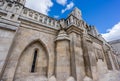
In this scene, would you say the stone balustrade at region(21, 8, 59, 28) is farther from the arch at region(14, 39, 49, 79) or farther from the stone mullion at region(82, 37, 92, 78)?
the stone mullion at region(82, 37, 92, 78)

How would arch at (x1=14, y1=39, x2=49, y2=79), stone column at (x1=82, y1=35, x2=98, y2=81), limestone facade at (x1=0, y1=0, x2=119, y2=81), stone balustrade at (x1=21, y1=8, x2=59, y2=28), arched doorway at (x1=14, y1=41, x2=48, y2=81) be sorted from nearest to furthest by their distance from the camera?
limestone facade at (x1=0, y1=0, x2=119, y2=81), arched doorway at (x1=14, y1=41, x2=48, y2=81), arch at (x1=14, y1=39, x2=49, y2=79), stone column at (x1=82, y1=35, x2=98, y2=81), stone balustrade at (x1=21, y1=8, x2=59, y2=28)

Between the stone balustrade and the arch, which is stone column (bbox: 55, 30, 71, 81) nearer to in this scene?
the arch

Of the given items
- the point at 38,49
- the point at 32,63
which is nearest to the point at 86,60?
the point at 38,49

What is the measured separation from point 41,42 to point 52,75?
6.69 ft

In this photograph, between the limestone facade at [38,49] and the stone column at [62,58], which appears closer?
the limestone facade at [38,49]

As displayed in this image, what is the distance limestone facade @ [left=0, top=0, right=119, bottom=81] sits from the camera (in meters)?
3.37

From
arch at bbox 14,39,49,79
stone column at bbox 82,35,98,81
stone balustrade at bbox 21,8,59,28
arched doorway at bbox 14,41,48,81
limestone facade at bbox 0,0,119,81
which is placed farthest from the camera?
stone balustrade at bbox 21,8,59,28

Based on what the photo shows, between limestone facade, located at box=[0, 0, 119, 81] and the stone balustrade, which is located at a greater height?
the stone balustrade

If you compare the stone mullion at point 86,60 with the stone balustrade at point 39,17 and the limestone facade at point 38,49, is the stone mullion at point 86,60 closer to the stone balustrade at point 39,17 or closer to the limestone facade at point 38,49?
the limestone facade at point 38,49

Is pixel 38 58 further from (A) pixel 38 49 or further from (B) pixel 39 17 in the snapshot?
(B) pixel 39 17

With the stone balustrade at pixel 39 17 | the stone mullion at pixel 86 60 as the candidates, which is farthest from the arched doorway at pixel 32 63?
the stone mullion at pixel 86 60

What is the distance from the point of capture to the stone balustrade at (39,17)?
4602mm

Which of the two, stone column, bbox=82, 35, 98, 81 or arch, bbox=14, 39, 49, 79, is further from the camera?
stone column, bbox=82, 35, 98, 81

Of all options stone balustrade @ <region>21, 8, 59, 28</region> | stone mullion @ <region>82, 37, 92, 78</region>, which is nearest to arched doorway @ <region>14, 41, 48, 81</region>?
stone balustrade @ <region>21, 8, 59, 28</region>
